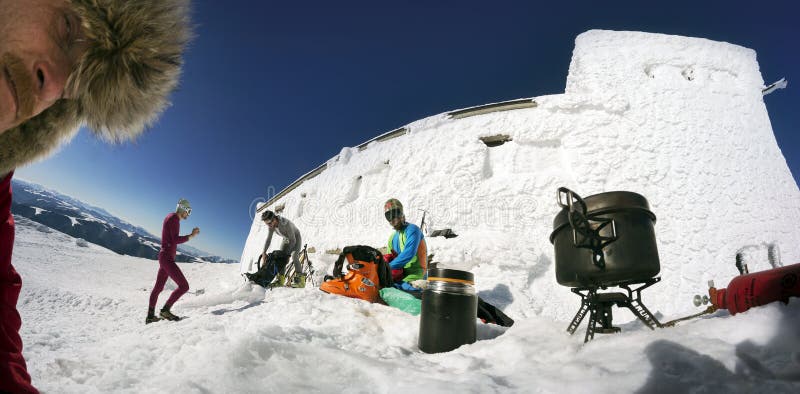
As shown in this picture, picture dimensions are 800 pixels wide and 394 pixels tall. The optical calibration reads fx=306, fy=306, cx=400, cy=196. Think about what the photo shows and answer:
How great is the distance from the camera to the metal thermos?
7.57ft

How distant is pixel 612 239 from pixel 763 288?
68 centimetres

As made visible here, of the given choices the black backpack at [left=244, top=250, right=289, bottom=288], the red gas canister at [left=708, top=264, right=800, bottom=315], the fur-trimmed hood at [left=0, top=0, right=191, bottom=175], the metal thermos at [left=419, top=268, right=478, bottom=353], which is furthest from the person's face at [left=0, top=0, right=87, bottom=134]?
the black backpack at [left=244, top=250, right=289, bottom=288]

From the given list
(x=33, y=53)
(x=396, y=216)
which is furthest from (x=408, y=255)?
(x=33, y=53)

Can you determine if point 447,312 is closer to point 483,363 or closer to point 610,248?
point 483,363

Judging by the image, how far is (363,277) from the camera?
3691 mm

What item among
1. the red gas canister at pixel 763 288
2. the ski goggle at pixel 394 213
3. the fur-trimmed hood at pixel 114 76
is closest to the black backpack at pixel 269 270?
the ski goggle at pixel 394 213

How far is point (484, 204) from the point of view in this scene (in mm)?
9305

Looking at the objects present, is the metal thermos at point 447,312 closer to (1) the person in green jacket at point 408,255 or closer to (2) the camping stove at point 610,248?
(2) the camping stove at point 610,248

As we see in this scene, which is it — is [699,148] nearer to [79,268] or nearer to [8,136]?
[8,136]

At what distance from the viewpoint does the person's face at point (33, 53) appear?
0.77 meters

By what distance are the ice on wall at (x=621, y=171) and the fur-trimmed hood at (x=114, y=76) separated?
5920 millimetres

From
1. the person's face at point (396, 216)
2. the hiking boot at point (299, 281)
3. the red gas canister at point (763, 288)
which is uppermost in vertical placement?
the person's face at point (396, 216)

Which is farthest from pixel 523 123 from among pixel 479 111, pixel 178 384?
pixel 178 384

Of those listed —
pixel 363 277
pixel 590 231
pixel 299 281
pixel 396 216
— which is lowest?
pixel 299 281
